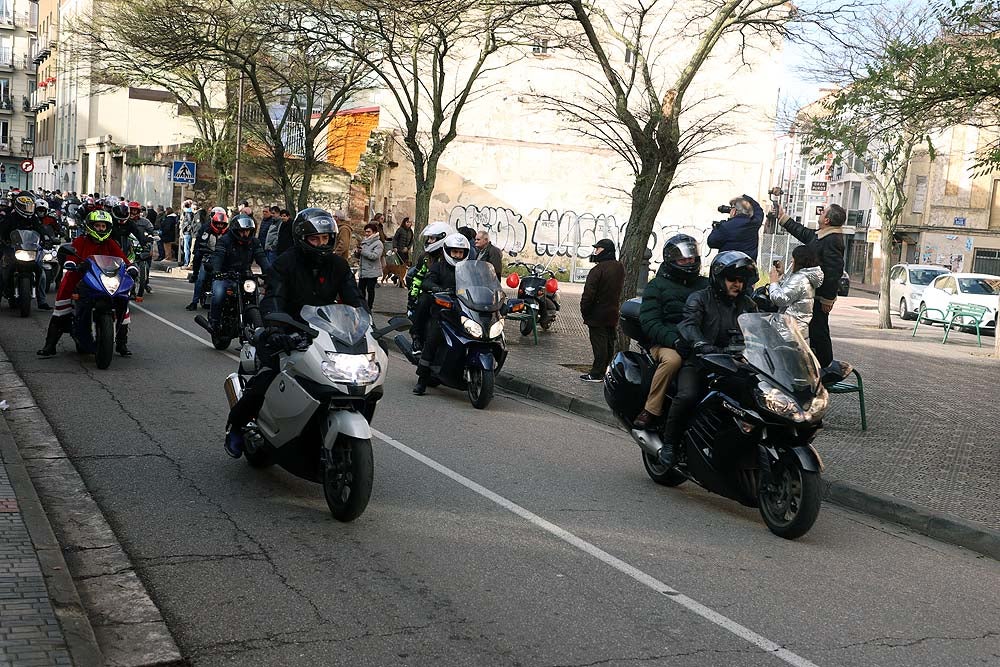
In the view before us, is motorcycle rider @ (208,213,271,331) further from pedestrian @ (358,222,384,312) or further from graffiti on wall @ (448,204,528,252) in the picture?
graffiti on wall @ (448,204,528,252)

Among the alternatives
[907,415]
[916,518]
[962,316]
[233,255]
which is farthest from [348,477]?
[962,316]

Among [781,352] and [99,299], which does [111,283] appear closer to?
[99,299]

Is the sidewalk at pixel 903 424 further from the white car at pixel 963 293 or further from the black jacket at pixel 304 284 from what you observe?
the white car at pixel 963 293

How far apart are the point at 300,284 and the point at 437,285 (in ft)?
16.3

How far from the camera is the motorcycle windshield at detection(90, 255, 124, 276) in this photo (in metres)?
12.3

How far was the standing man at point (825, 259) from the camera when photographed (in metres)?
11.1

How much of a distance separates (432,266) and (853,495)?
5.74m

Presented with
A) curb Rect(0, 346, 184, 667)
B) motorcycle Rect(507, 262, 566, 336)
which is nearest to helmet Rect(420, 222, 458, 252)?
curb Rect(0, 346, 184, 667)

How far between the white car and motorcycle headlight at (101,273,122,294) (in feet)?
75.8

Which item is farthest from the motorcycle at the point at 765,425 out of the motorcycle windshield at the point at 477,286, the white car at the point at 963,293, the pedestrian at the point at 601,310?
the white car at the point at 963,293

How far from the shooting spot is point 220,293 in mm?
14219

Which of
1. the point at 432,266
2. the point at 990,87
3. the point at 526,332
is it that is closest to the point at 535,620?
the point at 432,266

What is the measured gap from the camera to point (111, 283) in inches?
483

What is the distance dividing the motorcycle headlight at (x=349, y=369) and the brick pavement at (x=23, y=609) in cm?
177
